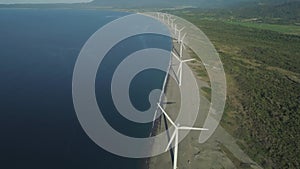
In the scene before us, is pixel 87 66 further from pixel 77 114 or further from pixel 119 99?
pixel 77 114

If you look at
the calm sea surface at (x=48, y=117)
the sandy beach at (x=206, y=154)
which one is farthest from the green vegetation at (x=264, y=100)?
the calm sea surface at (x=48, y=117)

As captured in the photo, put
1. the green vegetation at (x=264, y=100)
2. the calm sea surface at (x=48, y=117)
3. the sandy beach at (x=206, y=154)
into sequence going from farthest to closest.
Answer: the green vegetation at (x=264, y=100)
the sandy beach at (x=206, y=154)
the calm sea surface at (x=48, y=117)

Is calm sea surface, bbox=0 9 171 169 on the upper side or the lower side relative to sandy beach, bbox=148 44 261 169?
upper

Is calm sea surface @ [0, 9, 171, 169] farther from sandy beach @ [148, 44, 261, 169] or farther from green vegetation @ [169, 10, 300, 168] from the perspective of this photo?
green vegetation @ [169, 10, 300, 168]

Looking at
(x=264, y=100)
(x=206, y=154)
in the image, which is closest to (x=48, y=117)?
(x=206, y=154)

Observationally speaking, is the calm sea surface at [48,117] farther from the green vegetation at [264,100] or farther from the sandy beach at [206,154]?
the green vegetation at [264,100]

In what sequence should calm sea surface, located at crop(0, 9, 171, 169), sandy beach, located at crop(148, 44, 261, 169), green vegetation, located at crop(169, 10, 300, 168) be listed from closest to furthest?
calm sea surface, located at crop(0, 9, 171, 169) → sandy beach, located at crop(148, 44, 261, 169) → green vegetation, located at crop(169, 10, 300, 168)

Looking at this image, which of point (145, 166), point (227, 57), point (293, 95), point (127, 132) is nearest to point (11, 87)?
point (127, 132)

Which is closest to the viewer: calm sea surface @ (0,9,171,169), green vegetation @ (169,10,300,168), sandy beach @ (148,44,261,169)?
calm sea surface @ (0,9,171,169)

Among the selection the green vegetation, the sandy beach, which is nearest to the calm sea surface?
the sandy beach
